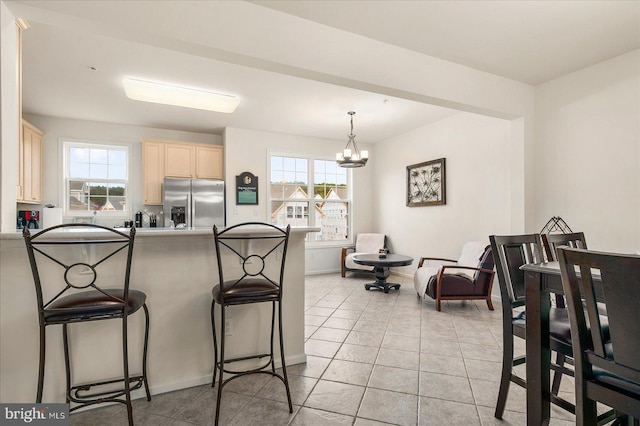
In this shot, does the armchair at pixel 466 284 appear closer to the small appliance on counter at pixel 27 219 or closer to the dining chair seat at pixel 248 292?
the dining chair seat at pixel 248 292

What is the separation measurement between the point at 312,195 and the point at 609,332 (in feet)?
18.1

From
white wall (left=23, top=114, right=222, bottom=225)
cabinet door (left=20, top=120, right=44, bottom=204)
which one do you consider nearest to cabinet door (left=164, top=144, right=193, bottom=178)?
white wall (left=23, top=114, right=222, bottom=225)

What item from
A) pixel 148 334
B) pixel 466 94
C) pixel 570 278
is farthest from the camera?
pixel 466 94

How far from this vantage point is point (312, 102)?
4.33 metres

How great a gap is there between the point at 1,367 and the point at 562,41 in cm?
476

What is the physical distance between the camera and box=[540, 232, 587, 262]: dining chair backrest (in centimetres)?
190

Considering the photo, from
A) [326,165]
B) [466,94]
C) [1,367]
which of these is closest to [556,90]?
[466,94]

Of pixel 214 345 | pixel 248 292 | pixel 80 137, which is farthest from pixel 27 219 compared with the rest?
pixel 248 292

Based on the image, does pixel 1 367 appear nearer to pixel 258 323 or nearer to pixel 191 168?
pixel 258 323

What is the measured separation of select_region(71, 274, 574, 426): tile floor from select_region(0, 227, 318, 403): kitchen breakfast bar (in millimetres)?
193

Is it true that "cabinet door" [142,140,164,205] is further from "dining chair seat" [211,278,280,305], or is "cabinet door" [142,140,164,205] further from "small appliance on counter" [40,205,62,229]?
"dining chair seat" [211,278,280,305]

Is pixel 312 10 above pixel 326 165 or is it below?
above
